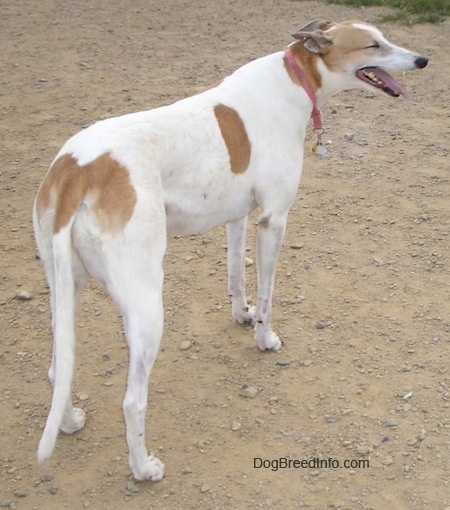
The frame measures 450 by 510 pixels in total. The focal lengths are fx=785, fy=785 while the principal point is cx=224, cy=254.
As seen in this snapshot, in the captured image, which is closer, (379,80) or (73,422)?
(73,422)

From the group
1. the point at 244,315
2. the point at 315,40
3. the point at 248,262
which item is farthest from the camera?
the point at 248,262

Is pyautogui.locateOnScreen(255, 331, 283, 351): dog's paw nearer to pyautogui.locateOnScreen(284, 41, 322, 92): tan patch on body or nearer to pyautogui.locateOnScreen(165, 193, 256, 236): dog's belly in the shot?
pyautogui.locateOnScreen(165, 193, 256, 236): dog's belly

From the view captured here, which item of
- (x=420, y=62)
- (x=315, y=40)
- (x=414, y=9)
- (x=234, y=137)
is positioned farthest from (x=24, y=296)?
(x=414, y=9)

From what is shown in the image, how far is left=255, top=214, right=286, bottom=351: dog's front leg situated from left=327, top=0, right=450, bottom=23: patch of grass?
603 centimetres

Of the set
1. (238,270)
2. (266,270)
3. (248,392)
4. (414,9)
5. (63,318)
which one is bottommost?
(414,9)

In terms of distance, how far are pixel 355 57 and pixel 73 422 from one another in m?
2.09

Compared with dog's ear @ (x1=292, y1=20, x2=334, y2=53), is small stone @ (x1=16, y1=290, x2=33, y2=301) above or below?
below

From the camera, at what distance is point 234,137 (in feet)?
11.3

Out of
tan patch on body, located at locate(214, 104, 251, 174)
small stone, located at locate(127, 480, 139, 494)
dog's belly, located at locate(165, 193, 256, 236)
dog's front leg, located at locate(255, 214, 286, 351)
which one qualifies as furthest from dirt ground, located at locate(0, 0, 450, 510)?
tan patch on body, located at locate(214, 104, 251, 174)

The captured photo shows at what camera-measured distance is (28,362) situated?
3.96 metres

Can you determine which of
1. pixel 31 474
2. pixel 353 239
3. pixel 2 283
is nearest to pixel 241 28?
pixel 353 239

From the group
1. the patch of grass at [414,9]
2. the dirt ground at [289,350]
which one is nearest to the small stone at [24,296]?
the dirt ground at [289,350]

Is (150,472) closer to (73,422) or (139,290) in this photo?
(73,422)

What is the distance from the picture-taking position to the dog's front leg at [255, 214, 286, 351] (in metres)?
3.69
